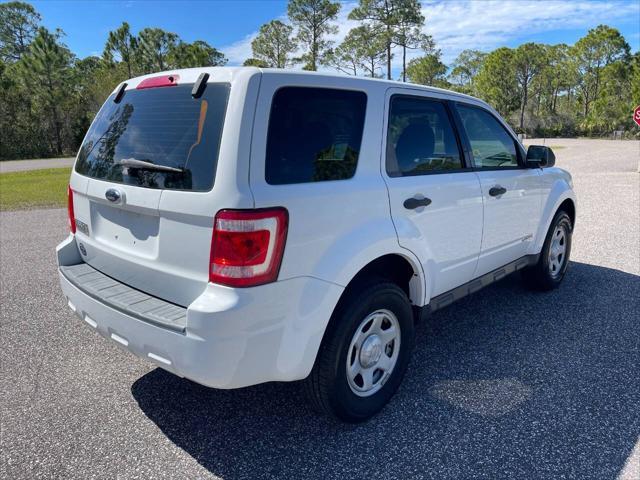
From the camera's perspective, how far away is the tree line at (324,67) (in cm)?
3919

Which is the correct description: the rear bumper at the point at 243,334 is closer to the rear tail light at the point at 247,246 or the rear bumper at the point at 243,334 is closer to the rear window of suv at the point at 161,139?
the rear tail light at the point at 247,246

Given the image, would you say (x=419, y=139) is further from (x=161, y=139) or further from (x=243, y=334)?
(x=243, y=334)

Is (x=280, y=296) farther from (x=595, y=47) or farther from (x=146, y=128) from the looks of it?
(x=595, y=47)

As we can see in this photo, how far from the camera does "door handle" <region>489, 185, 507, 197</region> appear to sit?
3.51m

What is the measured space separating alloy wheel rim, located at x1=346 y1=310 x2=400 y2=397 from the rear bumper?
0.39m

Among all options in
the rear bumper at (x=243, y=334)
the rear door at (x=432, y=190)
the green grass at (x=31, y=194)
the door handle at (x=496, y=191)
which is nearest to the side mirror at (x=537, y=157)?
the door handle at (x=496, y=191)

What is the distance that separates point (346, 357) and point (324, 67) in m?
47.2

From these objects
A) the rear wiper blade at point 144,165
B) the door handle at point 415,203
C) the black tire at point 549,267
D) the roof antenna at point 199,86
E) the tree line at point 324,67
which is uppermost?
the tree line at point 324,67

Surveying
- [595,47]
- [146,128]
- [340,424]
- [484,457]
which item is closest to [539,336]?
[484,457]

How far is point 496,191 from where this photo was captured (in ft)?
11.6

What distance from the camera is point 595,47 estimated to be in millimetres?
57594

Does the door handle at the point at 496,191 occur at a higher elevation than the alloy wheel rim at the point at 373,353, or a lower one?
higher

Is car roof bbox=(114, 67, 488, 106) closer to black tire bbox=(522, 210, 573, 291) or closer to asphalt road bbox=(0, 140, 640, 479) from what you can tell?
asphalt road bbox=(0, 140, 640, 479)

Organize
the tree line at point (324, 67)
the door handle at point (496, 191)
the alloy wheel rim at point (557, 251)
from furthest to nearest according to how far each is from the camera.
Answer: the tree line at point (324, 67)
the alloy wheel rim at point (557, 251)
the door handle at point (496, 191)
